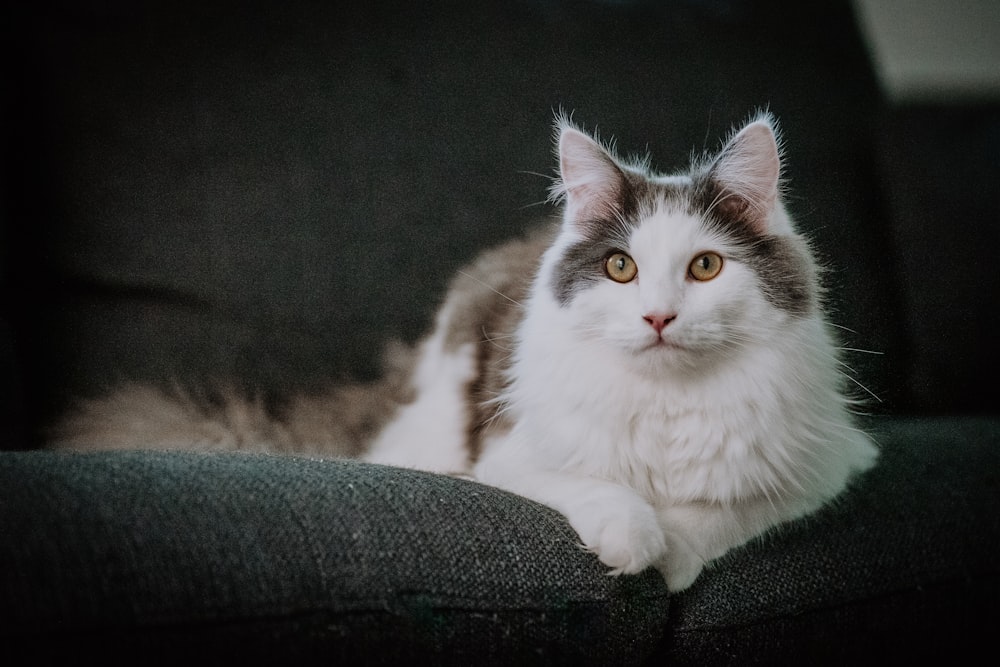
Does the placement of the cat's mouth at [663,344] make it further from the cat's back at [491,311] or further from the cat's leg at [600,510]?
the cat's back at [491,311]

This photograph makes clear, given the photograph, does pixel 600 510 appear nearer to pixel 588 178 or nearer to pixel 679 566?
pixel 679 566

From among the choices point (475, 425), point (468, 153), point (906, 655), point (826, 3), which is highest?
point (826, 3)

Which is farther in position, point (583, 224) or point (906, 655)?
point (583, 224)

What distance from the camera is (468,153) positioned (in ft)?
5.18

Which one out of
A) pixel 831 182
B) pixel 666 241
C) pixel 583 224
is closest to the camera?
pixel 666 241

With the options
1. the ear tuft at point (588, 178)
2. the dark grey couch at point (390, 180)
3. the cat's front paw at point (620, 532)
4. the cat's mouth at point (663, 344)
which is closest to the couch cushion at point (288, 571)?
the cat's front paw at point (620, 532)

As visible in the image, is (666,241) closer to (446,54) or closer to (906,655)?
(906,655)

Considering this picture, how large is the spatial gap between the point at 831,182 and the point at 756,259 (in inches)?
22.8

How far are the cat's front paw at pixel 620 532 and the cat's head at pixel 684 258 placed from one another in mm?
195

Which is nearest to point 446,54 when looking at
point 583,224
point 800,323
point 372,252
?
point 372,252

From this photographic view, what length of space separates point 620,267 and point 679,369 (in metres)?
0.16

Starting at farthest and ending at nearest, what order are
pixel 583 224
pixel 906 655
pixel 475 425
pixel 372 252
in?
pixel 372 252
pixel 475 425
pixel 583 224
pixel 906 655

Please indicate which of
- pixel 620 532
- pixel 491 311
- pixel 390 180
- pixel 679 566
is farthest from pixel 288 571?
pixel 390 180

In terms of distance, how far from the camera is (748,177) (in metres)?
1.04
